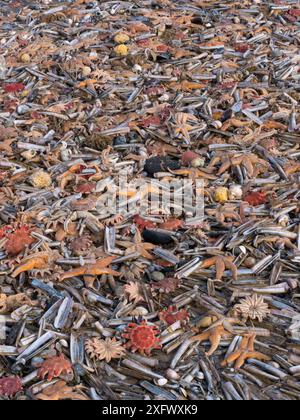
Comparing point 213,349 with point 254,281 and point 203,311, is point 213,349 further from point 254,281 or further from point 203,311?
point 254,281

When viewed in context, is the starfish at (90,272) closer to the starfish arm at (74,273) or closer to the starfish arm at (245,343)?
the starfish arm at (74,273)

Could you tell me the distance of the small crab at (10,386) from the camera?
2.94 meters

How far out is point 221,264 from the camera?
3.59 m

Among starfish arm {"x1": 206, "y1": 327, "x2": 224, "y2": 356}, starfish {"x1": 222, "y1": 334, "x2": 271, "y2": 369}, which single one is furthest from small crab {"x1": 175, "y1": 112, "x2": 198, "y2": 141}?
starfish {"x1": 222, "y1": 334, "x2": 271, "y2": 369}

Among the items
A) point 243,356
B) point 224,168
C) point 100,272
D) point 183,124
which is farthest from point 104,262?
point 183,124

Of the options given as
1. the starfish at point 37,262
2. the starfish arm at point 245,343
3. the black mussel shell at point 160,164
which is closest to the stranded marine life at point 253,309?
the starfish arm at point 245,343

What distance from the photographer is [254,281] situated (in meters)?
3.52

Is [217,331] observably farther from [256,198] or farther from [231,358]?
[256,198]

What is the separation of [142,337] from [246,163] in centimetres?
169

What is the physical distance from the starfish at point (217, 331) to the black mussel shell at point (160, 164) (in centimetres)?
139
